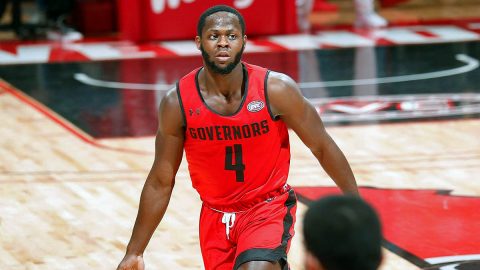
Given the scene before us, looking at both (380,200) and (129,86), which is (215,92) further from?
(129,86)

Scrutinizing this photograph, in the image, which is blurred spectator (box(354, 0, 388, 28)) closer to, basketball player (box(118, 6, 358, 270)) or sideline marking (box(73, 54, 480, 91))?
sideline marking (box(73, 54, 480, 91))

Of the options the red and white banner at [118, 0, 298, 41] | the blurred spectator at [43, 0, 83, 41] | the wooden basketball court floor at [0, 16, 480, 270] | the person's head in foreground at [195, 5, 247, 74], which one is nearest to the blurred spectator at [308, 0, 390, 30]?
the red and white banner at [118, 0, 298, 41]

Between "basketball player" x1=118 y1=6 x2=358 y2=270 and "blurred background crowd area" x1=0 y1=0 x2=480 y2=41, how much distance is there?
32.2ft

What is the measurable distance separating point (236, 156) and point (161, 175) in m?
0.35

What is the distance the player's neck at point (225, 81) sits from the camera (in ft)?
15.4

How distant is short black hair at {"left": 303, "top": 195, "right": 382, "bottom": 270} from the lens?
99.7 inches

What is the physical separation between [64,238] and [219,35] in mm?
2728

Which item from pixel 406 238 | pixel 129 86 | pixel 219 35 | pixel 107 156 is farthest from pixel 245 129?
pixel 129 86

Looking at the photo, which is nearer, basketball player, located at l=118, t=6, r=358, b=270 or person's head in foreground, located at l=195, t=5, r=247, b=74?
person's head in foreground, located at l=195, t=5, r=247, b=74

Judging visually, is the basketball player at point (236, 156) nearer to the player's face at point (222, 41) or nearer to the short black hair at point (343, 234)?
the player's face at point (222, 41)

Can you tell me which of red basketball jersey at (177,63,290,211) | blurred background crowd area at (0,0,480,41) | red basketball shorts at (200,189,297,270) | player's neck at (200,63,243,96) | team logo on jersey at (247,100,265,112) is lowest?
blurred background crowd area at (0,0,480,41)

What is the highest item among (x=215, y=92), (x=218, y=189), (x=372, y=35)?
(x=215, y=92)

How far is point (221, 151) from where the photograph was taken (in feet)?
15.5

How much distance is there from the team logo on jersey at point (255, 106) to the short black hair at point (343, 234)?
2126mm
